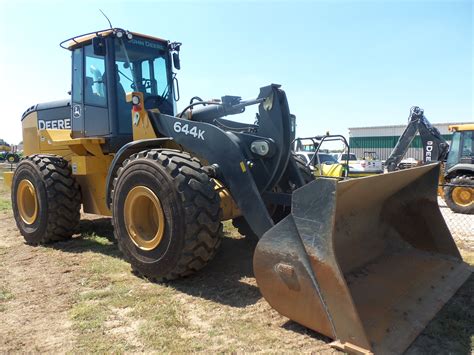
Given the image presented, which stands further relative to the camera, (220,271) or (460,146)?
(460,146)

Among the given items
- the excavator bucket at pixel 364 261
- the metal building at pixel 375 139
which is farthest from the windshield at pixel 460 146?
the metal building at pixel 375 139

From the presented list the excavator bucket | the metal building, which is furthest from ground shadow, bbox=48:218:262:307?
the metal building

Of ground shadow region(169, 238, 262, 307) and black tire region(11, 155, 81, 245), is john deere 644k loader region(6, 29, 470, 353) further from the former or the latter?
ground shadow region(169, 238, 262, 307)

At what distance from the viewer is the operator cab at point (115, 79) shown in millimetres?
5418

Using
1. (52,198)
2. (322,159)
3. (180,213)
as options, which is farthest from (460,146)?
(52,198)

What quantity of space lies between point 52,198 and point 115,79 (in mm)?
1833

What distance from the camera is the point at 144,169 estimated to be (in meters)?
4.14

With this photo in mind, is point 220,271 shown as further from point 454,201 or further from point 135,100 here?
point 454,201

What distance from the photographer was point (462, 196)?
10500 millimetres

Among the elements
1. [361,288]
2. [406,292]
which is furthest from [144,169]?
[406,292]

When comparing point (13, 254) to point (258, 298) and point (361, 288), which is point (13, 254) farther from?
point (361, 288)

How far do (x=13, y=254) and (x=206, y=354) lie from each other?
13.0 ft

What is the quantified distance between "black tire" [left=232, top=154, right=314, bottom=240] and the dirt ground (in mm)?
609

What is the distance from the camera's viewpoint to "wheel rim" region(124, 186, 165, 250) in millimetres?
4219
